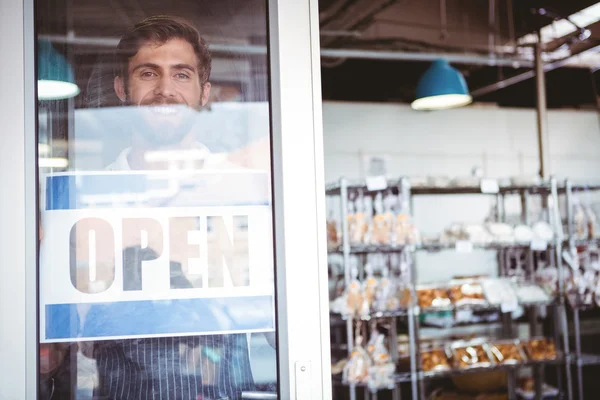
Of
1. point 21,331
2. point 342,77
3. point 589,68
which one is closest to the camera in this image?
point 21,331

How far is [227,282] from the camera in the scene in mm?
1663

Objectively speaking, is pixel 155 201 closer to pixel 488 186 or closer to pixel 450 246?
pixel 450 246

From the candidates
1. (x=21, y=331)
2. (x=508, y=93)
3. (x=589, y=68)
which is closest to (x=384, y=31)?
(x=508, y=93)

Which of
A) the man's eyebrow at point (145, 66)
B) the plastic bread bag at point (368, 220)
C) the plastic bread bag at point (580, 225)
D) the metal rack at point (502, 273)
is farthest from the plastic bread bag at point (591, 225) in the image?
the man's eyebrow at point (145, 66)

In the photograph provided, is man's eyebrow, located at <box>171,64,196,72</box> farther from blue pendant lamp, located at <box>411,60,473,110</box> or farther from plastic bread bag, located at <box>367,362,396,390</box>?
blue pendant lamp, located at <box>411,60,473,110</box>

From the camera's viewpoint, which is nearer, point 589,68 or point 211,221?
point 211,221

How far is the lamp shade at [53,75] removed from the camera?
1.61 meters

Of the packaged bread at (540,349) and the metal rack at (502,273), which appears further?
the packaged bread at (540,349)

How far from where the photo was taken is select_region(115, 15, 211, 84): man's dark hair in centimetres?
165

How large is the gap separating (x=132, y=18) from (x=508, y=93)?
7306mm

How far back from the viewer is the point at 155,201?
5.37ft

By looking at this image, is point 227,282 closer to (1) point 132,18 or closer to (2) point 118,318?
(2) point 118,318

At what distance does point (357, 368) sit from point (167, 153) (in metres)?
3.16

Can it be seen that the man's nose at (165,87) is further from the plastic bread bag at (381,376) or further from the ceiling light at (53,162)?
the plastic bread bag at (381,376)
